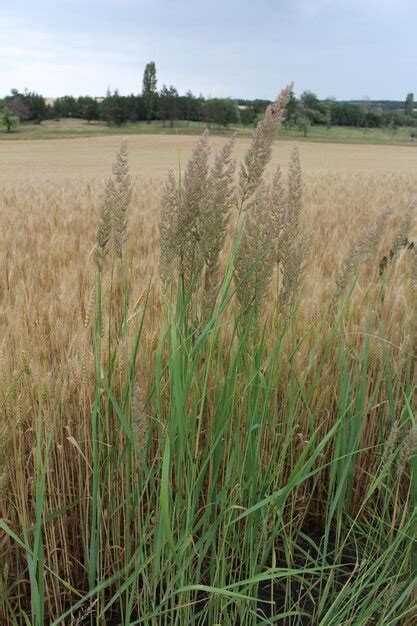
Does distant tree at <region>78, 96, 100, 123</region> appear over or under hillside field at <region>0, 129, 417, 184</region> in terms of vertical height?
over

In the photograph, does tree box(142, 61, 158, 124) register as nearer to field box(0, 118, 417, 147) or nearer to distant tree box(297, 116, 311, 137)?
field box(0, 118, 417, 147)

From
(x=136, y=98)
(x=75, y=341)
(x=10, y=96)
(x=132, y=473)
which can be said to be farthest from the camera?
(x=10, y=96)

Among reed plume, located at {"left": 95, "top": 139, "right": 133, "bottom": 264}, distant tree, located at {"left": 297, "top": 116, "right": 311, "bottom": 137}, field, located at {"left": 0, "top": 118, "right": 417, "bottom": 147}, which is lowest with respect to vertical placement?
reed plume, located at {"left": 95, "top": 139, "right": 133, "bottom": 264}

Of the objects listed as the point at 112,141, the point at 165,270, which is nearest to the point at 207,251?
the point at 165,270

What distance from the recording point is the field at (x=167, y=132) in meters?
37.2

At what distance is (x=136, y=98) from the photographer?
51.0 metres

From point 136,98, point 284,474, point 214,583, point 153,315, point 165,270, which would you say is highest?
point 136,98

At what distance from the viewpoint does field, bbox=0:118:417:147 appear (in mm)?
37156

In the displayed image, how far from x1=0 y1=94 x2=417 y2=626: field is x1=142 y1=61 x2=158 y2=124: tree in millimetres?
51541

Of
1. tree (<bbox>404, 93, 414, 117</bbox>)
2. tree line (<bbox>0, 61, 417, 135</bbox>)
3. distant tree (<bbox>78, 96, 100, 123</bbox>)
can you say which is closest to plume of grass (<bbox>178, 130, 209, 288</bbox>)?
tree line (<bbox>0, 61, 417, 135</bbox>)

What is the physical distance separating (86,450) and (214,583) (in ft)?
1.43

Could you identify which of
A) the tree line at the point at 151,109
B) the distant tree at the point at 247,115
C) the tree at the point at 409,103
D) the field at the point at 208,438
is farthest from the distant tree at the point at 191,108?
the field at the point at 208,438

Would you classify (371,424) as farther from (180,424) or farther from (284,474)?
(180,424)

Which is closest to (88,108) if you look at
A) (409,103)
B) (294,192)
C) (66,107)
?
(66,107)
